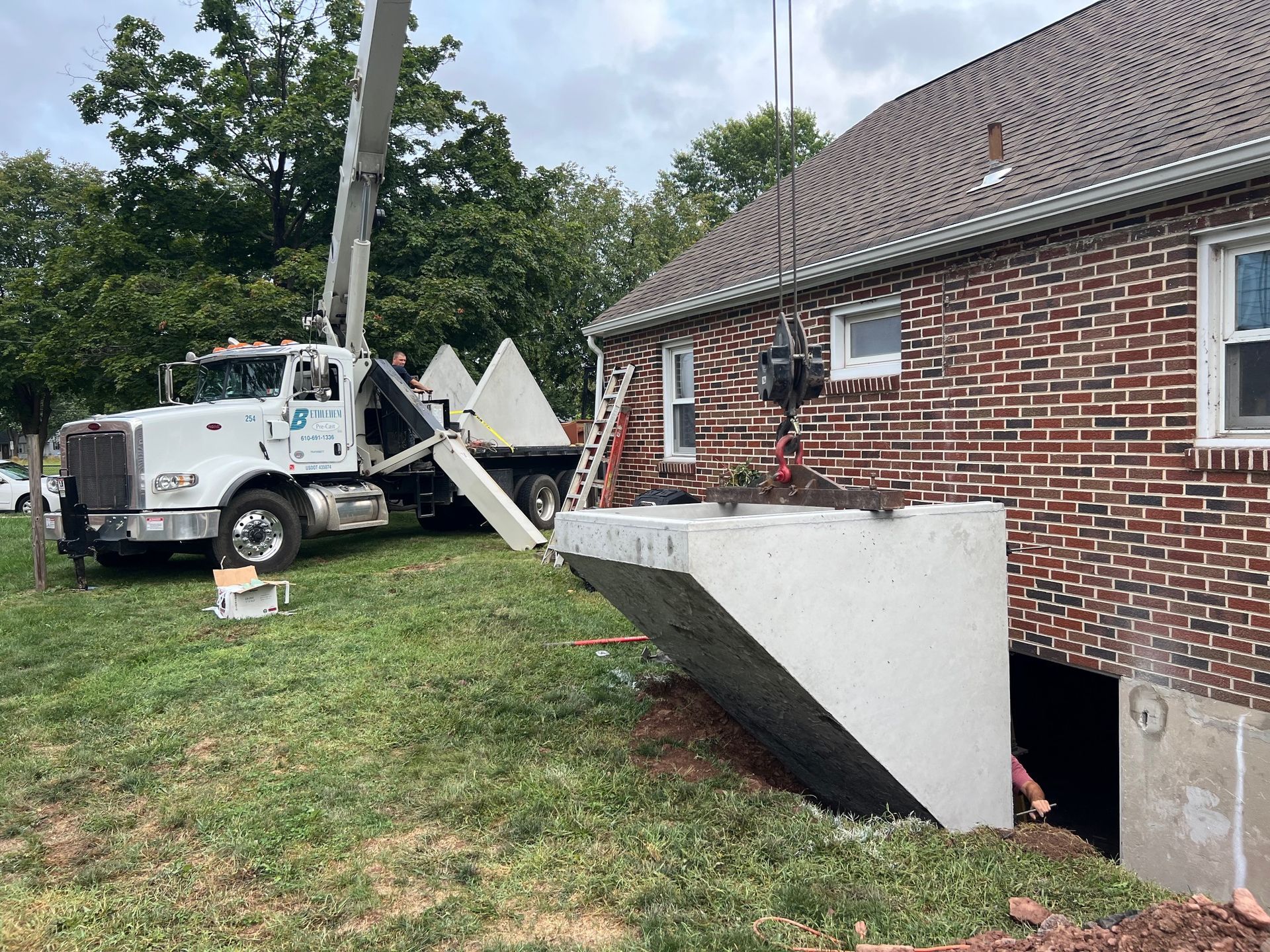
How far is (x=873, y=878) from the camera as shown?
339 cm

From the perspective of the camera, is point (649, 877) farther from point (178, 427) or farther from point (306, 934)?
point (178, 427)

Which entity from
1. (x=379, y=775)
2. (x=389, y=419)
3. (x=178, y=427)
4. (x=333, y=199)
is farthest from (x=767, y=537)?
(x=333, y=199)

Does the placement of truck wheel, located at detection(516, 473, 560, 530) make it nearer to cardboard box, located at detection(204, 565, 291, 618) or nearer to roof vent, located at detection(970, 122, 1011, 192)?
cardboard box, located at detection(204, 565, 291, 618)

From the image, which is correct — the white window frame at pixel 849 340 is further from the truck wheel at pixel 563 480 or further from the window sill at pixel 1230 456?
the truck wheel at pixel 563 480

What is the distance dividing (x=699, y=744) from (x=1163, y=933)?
2413 millimetres

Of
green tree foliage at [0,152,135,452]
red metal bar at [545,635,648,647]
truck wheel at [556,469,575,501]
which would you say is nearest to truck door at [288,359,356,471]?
truck wheel at [556,469,575,501]

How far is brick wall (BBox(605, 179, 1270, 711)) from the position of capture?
425cm

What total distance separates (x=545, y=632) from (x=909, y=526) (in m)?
3.86

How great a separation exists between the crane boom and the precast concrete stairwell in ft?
25.3

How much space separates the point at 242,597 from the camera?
315 inches

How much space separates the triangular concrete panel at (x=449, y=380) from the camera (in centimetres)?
1504

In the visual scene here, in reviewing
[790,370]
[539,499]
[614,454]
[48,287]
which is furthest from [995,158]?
[48,287]

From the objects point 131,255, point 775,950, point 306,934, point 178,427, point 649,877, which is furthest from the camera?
point 131,255

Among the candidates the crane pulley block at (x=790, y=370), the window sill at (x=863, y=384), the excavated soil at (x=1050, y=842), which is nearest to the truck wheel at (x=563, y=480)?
the window sill at (x=863, y=384)
